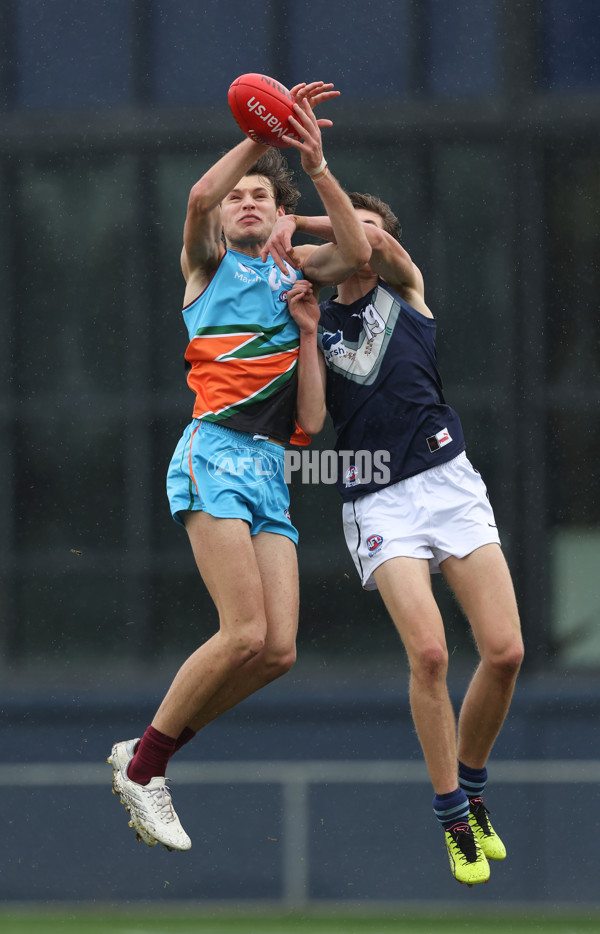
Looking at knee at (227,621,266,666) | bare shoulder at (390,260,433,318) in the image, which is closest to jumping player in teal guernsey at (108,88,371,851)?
knee at (227,621,266,666)

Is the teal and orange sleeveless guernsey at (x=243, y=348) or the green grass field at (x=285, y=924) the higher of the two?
A: the teal and orange sleeveless guernsey at (x=243, y=348)

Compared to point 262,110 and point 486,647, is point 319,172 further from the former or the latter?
point 486,647

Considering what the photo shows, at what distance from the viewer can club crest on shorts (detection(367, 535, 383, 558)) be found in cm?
525

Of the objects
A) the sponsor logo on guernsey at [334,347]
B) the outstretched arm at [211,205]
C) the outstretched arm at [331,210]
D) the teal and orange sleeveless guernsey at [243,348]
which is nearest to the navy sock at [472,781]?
the teal and orange sleeveless guernsey at [243,348]

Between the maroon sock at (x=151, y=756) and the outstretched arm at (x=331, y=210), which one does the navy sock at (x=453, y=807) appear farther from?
the outstretched arm at (x=331, y=210)

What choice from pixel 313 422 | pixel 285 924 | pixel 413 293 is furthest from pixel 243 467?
pixel 285 924

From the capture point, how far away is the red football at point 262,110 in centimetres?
491

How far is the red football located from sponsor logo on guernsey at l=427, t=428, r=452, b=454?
1292 mm

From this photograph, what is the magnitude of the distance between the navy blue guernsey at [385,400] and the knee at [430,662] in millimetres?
696

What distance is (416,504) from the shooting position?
5301mm

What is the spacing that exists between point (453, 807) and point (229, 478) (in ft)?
4.99

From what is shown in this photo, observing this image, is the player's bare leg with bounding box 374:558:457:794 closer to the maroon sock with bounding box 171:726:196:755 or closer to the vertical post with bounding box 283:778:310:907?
the maroon sock with bounding box 171:726:196:755

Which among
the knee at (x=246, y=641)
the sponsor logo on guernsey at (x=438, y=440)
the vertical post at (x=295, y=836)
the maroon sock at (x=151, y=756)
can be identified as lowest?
the vertical post at (x=295, y=836)

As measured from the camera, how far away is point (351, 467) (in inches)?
213
